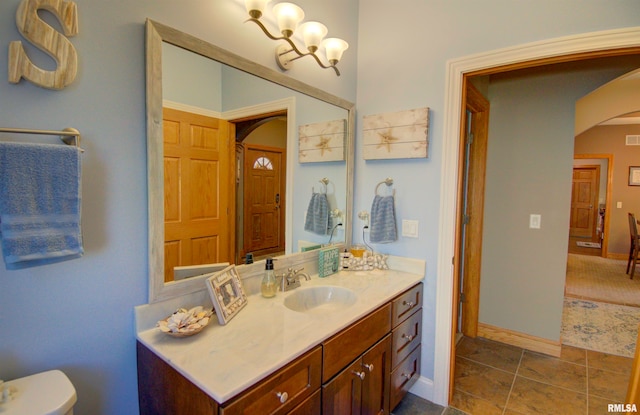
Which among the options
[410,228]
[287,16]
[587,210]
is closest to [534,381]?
[410,228]

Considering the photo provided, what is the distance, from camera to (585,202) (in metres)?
7.43

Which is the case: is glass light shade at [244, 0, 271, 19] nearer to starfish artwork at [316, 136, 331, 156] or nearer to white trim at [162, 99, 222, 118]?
white trim at [162, 99, 222, 118]

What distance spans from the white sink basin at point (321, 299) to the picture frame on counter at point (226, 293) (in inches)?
12.4

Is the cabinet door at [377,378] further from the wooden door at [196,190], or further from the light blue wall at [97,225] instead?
the light blue wall at [97,225]

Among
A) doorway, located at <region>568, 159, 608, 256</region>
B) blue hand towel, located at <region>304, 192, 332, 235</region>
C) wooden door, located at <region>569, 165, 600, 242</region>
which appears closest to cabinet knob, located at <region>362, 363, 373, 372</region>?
blue hand towel, located at <region>304, 192, 332, 235</region>

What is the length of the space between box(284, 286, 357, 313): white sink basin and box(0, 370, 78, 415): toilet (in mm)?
948

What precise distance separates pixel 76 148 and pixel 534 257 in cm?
327

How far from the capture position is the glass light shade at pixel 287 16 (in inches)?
56.9

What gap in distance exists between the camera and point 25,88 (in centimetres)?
91

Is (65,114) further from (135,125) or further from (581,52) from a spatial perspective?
(581,52)

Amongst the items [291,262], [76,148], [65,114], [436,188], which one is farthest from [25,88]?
[436,188]

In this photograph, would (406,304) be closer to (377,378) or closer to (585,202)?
(377,378)

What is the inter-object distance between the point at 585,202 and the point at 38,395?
9684 millimetres

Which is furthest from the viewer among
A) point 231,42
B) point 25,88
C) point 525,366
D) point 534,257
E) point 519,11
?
point 534,257
